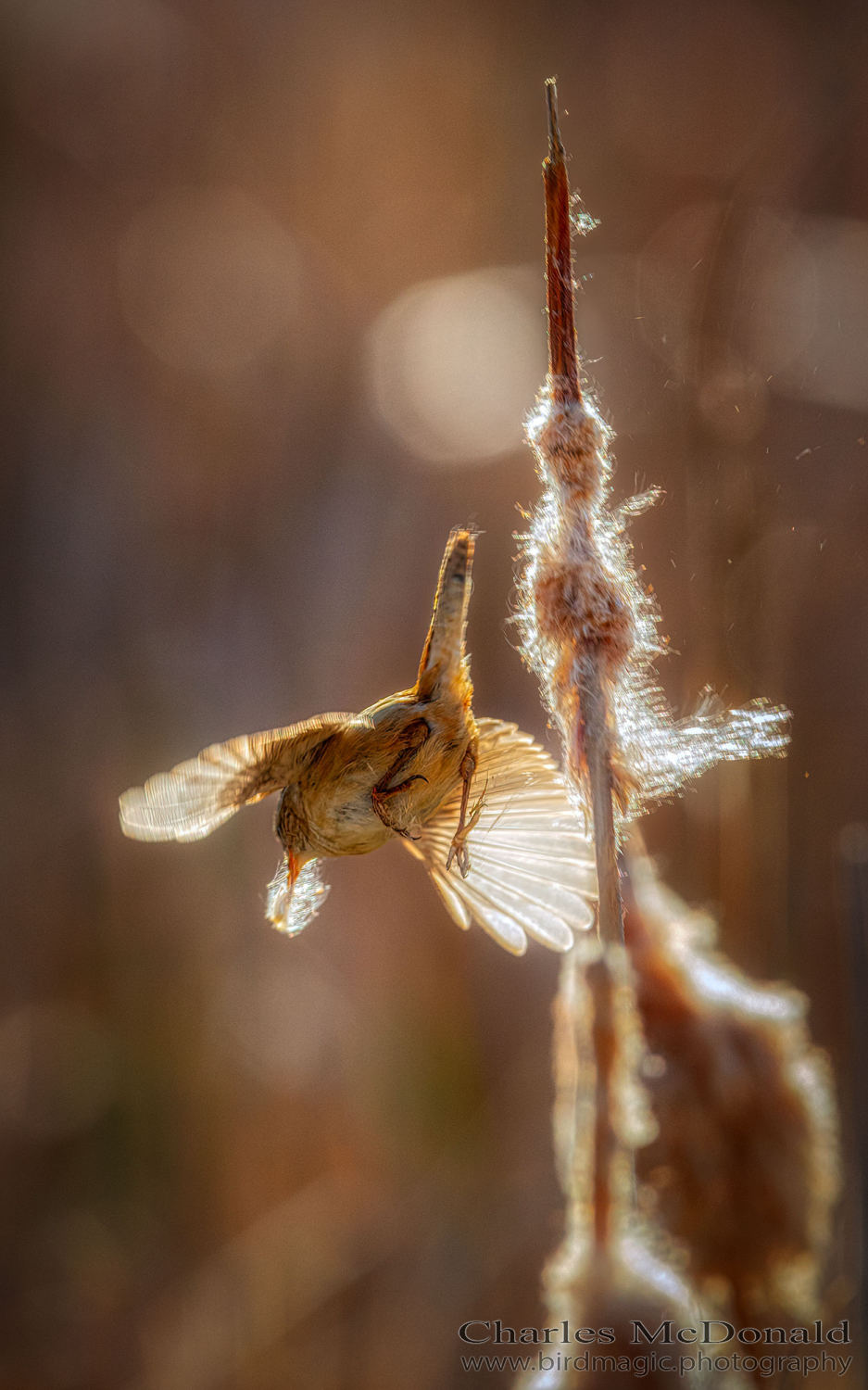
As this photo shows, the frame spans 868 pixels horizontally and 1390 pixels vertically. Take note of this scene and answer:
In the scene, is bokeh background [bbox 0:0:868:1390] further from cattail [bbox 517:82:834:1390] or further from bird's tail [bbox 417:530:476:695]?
bird's tail [bbox 417:530:476:695]

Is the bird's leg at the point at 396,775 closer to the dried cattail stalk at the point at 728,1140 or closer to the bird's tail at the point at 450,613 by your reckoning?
the bird's tail at the point at 450,613

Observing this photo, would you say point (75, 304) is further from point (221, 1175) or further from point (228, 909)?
point (221, 1175)

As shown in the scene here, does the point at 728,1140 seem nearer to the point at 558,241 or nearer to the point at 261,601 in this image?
the point at 558,241

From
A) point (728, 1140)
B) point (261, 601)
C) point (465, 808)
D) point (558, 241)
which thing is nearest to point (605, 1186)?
point (728, 1140)

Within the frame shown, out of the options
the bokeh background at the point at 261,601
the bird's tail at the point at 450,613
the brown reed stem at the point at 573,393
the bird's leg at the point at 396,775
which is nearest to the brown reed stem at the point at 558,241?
the brown reed stem at the point at 573,393

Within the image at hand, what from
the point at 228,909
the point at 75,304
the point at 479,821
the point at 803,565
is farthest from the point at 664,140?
the point at 228,909
